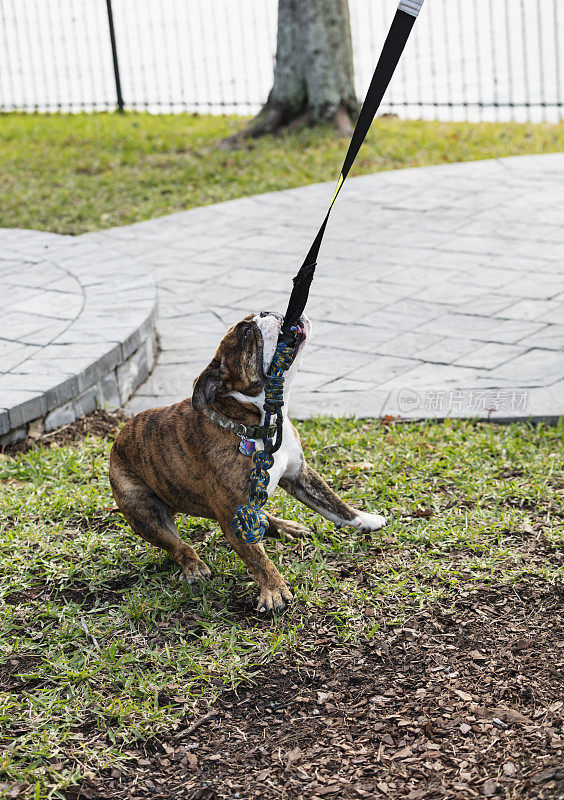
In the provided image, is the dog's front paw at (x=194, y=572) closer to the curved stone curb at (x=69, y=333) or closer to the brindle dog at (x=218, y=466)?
the brindle dog at (x=218, y=466)

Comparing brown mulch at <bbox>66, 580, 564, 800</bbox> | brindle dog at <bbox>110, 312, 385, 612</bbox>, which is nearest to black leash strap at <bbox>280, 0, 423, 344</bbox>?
brindle dog at <bbox>110, 312, 385, 612</bbox>

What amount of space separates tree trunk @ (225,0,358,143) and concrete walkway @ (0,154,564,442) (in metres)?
2.72

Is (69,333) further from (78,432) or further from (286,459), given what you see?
(286,459)

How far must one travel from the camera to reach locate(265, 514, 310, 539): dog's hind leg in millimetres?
4013

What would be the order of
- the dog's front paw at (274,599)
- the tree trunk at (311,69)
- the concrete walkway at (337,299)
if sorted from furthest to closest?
1. the tree trunk at (311,69)
2. the concrete walkway at (337,299)
3. the dog's front paw at (274,599)

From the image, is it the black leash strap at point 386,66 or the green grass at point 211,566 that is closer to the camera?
the black leash strap at point 386,66

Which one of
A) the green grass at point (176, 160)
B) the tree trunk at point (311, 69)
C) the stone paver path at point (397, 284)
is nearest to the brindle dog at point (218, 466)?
the stone paver path at point (397, 284)

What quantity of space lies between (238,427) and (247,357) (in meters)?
0.34

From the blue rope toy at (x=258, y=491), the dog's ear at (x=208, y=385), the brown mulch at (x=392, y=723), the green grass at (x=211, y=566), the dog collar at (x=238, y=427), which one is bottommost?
the brown mulch at (x=392, y=723)

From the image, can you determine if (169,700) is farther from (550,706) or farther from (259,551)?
(550,706)

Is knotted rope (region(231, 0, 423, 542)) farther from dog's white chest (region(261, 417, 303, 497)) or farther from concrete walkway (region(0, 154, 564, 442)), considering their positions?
concrete walkway (region(0, 154, 564, 442))

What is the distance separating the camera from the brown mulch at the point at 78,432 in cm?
498

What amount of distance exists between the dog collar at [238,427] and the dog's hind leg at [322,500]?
15.3 inches

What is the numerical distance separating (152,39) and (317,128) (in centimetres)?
684
